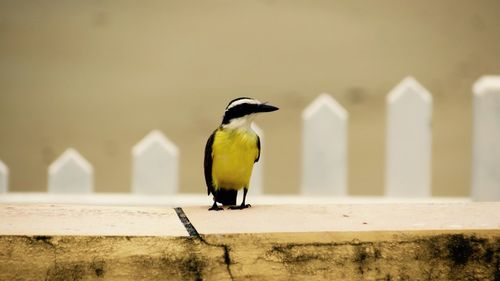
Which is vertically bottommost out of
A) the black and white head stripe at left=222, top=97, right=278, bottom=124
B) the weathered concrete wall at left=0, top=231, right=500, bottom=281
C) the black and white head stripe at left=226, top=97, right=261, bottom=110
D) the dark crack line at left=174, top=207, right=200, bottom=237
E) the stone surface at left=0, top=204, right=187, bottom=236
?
the weathered concrete wall at left=0, top=231, right=500, bottom=281

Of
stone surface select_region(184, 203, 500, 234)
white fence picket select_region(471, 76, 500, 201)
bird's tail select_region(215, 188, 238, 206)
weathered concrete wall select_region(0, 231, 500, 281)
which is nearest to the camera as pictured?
weathered concrete wall select_region(0, 231, 500, 281)

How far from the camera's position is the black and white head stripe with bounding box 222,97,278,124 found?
290 cm

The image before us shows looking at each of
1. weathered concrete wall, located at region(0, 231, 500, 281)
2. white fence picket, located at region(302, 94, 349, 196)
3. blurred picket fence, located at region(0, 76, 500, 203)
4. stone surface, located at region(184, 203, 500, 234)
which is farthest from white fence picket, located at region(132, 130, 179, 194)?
weathered concrete wall, located at region(0, 231, 500, 281)

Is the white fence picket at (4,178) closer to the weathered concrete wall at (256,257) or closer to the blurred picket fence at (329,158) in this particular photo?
the blurred picket fence at (329,158)

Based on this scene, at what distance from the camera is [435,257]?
231 centimetres

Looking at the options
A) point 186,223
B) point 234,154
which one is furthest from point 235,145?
point 186,223

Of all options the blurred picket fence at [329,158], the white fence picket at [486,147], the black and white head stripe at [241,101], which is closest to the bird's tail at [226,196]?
the black and white head stripe at [241,101]

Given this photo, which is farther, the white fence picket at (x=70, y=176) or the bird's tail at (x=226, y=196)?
the white fence picket at (x=70, y=176)

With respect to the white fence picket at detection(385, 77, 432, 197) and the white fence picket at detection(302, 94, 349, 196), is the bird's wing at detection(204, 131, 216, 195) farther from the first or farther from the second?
the white fence picket at detection(385, 77, 432, 197)

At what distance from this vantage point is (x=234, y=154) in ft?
9.58

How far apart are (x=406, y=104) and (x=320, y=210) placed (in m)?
2.40

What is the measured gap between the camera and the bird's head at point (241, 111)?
290 cm

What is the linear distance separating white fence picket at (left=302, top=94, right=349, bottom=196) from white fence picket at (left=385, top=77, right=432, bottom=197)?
332 millimetres

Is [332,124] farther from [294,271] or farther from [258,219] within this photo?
[294,271]
